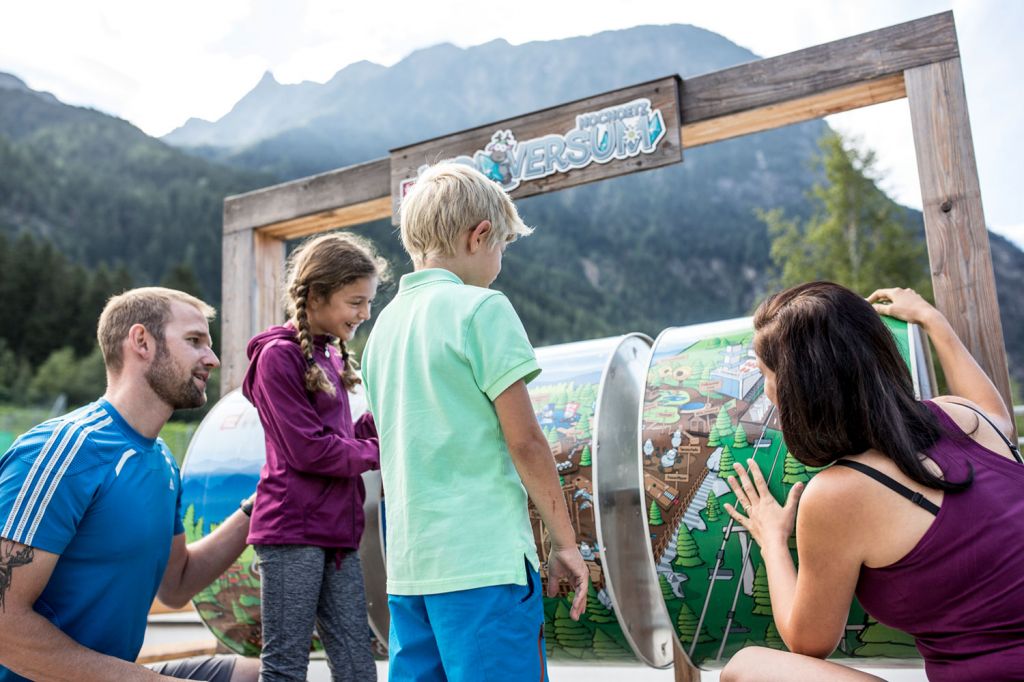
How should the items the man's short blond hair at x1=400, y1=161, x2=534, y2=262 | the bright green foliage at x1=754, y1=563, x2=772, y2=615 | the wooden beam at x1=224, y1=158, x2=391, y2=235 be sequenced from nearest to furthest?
the man's short blond hair at x1=400, y1=161, x2=534, y2=262
the bright green foliage at x1=754, y1=563, x2=772, y2=615
the wooden beam at x1=224, y1=158, x2=391, y2=235

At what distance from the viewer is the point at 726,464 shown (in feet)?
7.91

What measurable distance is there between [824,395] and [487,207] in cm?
78

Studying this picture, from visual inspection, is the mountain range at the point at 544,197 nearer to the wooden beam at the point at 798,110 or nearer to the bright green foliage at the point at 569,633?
the wooden beam at the point at 798,110

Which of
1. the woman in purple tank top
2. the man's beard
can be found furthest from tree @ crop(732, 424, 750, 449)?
the man's beard

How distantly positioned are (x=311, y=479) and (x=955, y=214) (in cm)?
213

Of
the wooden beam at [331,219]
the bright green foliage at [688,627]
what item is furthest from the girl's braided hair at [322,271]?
the wooden beam at [331,219]

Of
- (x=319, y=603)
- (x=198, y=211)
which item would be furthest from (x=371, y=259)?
(x=198, y=211)

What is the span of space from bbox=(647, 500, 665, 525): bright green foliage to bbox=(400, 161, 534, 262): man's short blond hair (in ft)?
3.43

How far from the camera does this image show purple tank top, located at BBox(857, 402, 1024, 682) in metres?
1.39

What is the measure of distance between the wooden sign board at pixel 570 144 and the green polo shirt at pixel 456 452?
1.78 m

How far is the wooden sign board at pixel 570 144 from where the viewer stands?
10.8 feet

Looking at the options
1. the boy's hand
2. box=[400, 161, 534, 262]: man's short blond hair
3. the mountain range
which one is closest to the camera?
the boy's hand

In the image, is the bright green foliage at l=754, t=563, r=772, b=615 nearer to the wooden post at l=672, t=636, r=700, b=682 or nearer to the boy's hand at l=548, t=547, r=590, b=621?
the wooden post at l=672, t=636, r=700, b=682

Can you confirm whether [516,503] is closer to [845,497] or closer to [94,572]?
[845,497]
